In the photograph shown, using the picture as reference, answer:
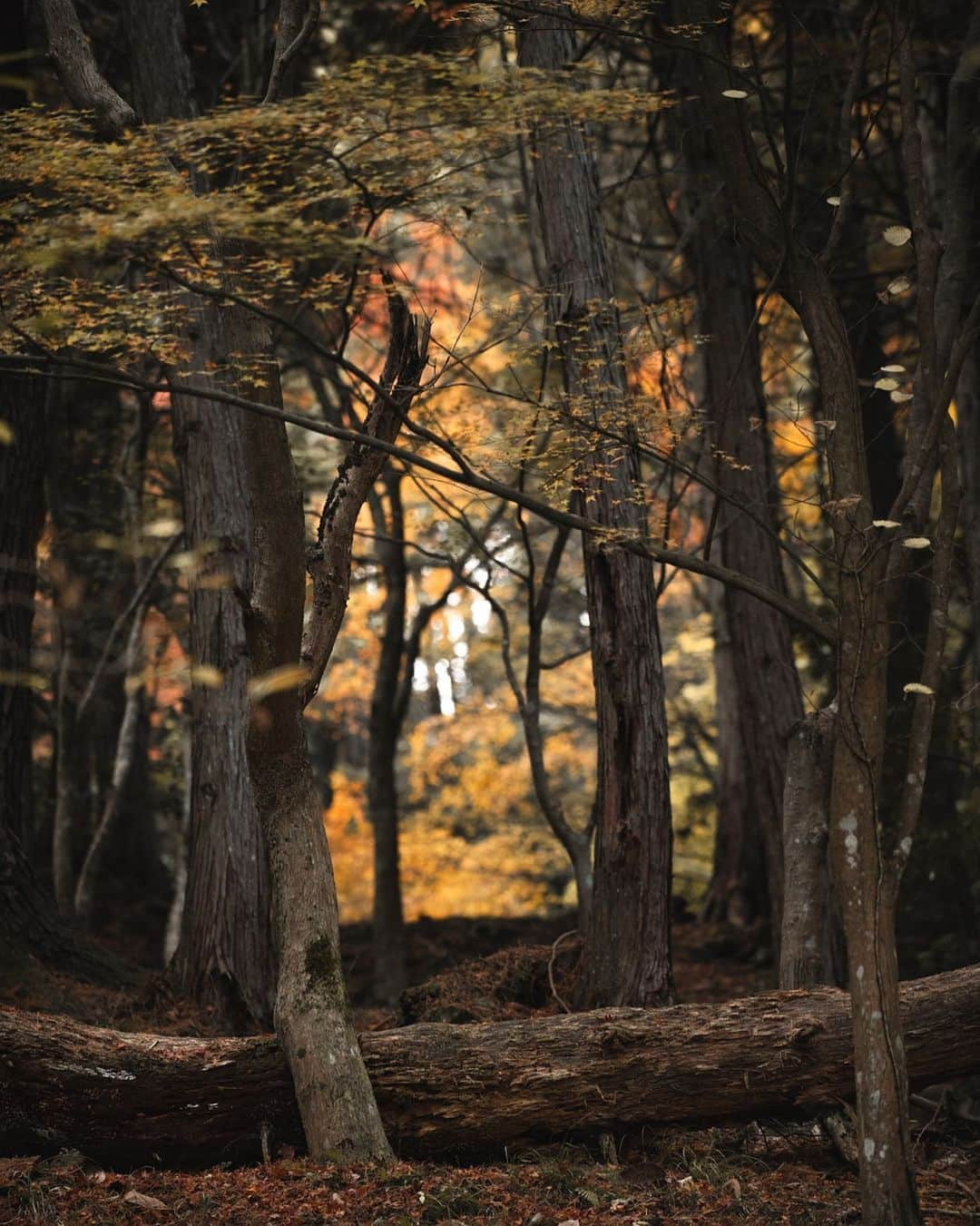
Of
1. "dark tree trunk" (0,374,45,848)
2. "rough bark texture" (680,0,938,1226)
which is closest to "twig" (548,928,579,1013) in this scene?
"rough bark texture" (680,0,938,1226)

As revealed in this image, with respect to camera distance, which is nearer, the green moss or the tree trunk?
the green moss

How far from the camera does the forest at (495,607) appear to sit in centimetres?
462

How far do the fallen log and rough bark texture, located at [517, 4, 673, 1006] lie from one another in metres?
1.48

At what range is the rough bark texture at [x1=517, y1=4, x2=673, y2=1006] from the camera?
6.81 metres

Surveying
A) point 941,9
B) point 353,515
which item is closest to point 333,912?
point 353,515

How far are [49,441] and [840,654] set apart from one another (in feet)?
27.1

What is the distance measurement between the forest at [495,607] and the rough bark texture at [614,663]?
1.3 inches

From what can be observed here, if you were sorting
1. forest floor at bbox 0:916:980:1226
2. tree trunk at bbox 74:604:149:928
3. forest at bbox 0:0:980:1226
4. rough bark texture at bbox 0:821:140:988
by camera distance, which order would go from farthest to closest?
tree trunk at bbox 74:604:149:928, rough bark texture at bbox 0:821:140:988, forest at bbox 0:0:980:1226, forest floor at bbox 0:916:980:1226

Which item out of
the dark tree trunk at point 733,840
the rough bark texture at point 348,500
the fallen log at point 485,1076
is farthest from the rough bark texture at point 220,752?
the dark tree trunk at point 733,840

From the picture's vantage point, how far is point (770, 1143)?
5.23m

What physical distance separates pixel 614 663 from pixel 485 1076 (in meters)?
2.74

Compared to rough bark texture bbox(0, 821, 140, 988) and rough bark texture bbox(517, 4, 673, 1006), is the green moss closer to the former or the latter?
rough bark texture bbox(517, 4, 673, 1006)

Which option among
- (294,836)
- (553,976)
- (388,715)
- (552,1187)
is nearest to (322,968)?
(294,836)

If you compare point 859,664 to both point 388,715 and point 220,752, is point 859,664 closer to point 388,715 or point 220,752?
point 220,752
